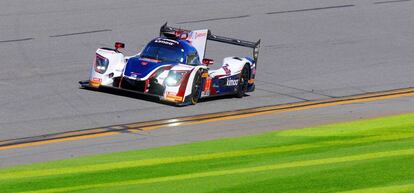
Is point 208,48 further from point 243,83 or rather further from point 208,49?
point 243,83

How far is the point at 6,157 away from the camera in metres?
17.7

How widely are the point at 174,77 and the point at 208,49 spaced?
5.83 m

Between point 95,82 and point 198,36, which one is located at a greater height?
point 198,36

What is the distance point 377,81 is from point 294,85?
6.53 ft

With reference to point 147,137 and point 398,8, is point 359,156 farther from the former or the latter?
point 398,8

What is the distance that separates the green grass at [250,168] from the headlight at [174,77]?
321 centimetres

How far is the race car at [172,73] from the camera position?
22297 mm

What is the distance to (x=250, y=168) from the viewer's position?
53.2ft

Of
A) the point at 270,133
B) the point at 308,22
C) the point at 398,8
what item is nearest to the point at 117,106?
the point at 270,133

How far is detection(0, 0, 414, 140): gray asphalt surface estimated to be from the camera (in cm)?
2177

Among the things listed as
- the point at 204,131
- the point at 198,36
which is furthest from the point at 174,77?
the point at 198,36

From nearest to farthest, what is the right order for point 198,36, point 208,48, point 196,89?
point 196,89
point 198,36
point 208,48

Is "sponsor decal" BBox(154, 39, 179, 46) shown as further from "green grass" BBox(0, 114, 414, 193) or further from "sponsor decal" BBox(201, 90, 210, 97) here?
"green grass" BBox(0, 114, 414, 193)

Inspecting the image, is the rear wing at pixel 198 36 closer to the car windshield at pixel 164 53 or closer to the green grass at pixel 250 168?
the car windshield at pixel 164 53
